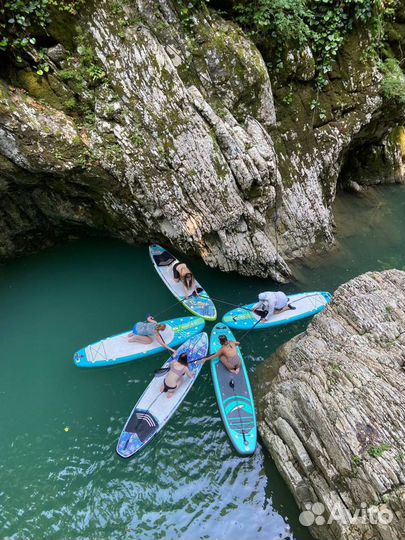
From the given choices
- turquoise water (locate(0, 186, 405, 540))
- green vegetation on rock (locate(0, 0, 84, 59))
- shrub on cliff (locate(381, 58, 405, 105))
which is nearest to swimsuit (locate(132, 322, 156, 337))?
turquoise water (locate(0, 186, 405, 540))

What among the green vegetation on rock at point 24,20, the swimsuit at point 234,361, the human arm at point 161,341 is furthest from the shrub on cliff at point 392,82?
the human arm at point 161,341

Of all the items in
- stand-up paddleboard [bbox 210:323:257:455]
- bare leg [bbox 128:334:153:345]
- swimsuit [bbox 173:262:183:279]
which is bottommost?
stand-up paddleboard [bbox 210:323:257:455]

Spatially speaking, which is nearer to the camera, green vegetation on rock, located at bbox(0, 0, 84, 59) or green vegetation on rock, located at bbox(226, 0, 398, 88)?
green vegetation on rock, located at bbox(0, 0, 84, 59)

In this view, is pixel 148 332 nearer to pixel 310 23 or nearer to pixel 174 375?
pixel 174 375

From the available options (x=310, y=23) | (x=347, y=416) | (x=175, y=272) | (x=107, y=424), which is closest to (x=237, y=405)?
(x=347, y=416)

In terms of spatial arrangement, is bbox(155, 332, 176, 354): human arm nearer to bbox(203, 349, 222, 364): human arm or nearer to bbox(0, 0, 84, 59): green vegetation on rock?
bbox(203, 349, 222, 364): human arm

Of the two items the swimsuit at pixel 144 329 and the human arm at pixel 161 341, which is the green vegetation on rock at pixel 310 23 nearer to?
the swimsuit at pixel 144 329

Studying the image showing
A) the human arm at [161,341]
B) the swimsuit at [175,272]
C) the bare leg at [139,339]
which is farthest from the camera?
the swimsuit at [175,272]
